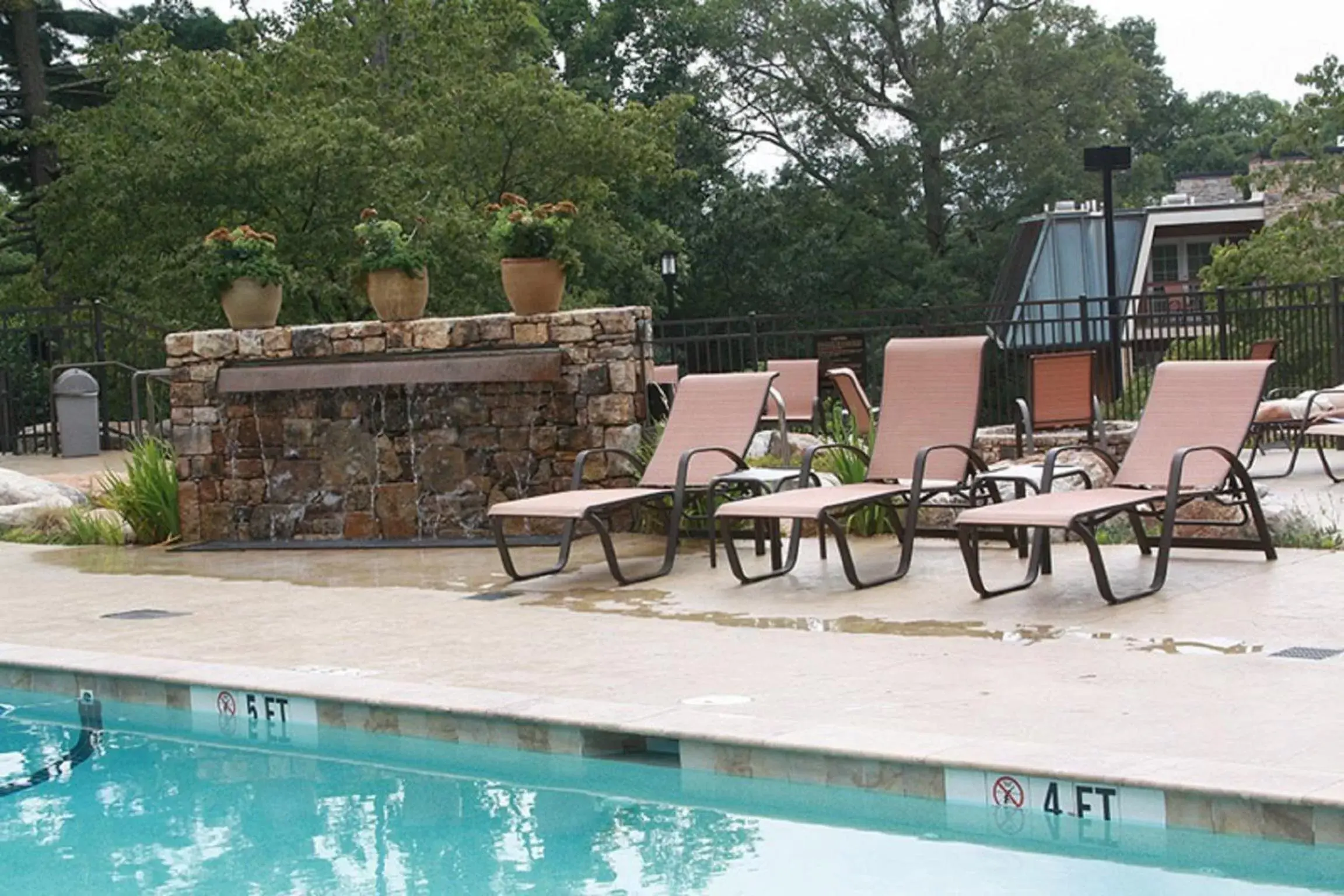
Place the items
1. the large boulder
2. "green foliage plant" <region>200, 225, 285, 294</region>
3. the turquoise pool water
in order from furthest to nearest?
the large boulder
"green foliage plant" <region>200, 225, 285, 294</region>
the turquoise pool water

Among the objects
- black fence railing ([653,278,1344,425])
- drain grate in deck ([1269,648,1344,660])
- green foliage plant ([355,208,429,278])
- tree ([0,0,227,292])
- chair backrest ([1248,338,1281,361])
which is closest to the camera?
drain grate in deck ([1269,648,1344,660])

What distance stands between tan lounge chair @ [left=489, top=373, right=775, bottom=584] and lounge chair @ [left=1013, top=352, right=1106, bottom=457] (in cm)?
397

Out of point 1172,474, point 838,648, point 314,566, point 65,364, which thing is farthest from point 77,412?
point 1172,474

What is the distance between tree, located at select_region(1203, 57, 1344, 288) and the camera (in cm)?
2858

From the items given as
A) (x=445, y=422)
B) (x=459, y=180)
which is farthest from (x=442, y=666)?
(x=459, y=180)

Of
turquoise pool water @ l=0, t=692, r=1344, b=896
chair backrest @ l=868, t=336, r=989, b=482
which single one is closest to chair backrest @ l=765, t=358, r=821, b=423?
chair backrest @ l=868, t=336, r=989, b=482

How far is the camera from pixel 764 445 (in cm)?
1338

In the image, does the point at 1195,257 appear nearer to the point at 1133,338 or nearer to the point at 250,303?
the point at 1133,338

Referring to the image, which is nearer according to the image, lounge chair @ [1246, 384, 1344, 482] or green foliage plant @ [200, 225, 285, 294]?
green foliage plant @ [200, 225, 285, 294]

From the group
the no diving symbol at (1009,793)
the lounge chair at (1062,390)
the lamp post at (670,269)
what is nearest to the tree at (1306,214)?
the lamp post at (670,269)

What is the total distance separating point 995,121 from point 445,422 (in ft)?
111

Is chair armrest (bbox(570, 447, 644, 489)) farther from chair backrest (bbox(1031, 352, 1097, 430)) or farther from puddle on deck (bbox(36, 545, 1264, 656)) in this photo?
chair backrest (bbox(1031, 352, 1097, 430))

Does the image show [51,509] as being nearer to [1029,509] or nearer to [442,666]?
[442,666]

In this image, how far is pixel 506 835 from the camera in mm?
5109
